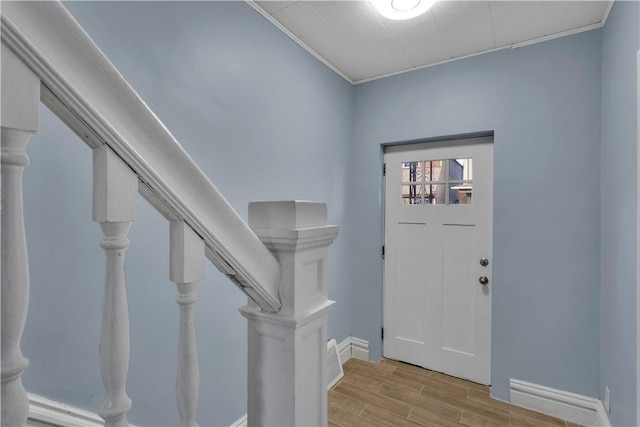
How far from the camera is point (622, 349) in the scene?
1.60 m

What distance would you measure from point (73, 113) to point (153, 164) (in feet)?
0.34

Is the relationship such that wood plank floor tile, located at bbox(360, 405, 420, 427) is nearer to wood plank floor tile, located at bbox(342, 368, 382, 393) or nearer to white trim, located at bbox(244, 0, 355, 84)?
wood plank floor tile, located at bbox(342, 368, 382, 393)

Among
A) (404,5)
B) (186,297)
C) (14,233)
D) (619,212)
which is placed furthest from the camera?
(404,5)

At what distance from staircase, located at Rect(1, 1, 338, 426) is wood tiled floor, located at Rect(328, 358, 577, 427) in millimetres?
1663

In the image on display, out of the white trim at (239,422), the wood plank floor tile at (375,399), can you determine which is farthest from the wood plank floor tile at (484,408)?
the white trim at (239,422)

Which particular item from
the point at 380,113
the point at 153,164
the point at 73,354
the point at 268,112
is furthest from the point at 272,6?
the point at 73,354

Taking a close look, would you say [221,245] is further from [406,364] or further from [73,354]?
[406,364]

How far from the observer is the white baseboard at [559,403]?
6.71ft

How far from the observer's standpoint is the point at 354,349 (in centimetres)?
294

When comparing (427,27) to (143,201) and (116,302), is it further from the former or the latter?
(116,302)

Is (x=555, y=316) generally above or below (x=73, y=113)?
below

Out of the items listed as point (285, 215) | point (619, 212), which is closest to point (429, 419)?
point (619, 212)

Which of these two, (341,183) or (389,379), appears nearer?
(389,379)

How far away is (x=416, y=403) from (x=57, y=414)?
2.09 metres
